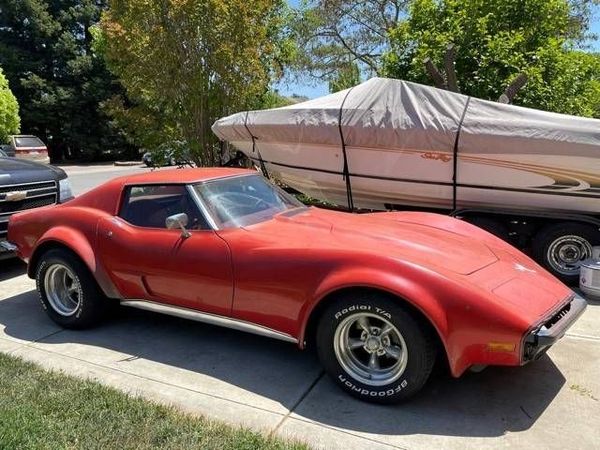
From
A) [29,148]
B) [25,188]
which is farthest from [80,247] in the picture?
[29,148]

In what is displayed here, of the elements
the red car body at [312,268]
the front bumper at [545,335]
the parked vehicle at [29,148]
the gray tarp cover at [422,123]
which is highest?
the gray tarp cover at [422,123]

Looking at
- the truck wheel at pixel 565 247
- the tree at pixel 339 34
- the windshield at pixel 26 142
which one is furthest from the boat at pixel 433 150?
the windshield at pixel 26 142

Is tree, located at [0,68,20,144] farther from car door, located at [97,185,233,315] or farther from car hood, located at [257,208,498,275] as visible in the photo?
car hood, located at [257,208,498,275]

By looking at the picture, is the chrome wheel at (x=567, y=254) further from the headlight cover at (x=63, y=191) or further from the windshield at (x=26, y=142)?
the windshield at (x=26, y=142)

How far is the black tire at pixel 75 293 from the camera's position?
15.5 feet

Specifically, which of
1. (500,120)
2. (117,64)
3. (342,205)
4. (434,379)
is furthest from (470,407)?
(117,64)

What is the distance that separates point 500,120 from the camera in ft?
20.5

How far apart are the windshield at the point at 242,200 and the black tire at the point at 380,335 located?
1142 millimetres

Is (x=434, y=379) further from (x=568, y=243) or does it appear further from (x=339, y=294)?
(x=568, y=243)

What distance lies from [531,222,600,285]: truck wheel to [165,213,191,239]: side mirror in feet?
13.4

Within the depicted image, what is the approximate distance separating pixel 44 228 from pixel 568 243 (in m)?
5.42

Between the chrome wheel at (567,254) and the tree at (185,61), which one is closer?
the chrome wheel at (567,254)

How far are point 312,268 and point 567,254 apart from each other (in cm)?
389

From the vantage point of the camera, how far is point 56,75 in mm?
36938
